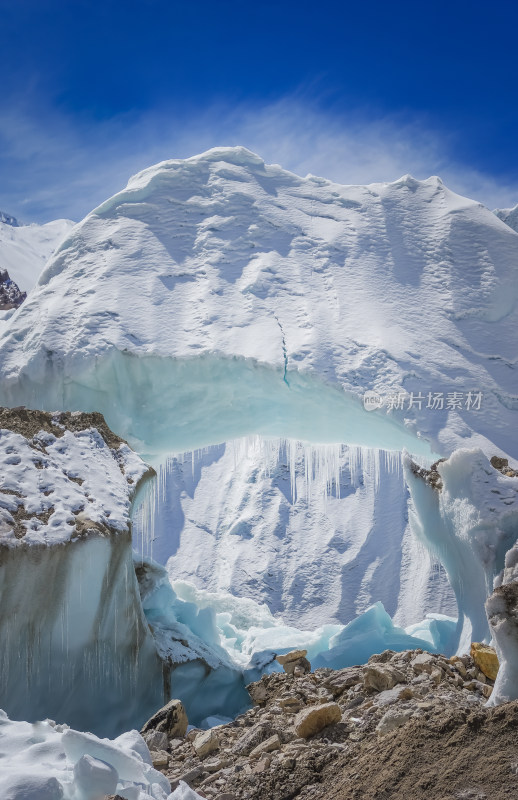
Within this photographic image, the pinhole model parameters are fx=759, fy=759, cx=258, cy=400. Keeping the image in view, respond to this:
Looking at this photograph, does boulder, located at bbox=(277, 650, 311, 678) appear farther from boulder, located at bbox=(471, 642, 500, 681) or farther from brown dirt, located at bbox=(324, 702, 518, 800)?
brown dirt, located at bbox=(324, 702, 518, 800)

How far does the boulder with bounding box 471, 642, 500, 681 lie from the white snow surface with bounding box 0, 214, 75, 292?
36.0 meters

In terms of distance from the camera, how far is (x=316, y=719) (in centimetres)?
465

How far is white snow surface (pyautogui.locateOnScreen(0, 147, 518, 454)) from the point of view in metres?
9.13

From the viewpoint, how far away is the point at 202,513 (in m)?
29.7

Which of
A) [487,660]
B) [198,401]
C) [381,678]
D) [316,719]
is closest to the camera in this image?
[316,719]

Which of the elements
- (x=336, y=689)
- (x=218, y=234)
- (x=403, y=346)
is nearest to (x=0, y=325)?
(x=218, y=234)

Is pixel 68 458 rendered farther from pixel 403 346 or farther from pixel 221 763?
pixel 403 346

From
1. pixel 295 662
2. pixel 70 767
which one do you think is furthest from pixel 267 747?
pixel 295 662

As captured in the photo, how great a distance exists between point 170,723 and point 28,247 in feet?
145

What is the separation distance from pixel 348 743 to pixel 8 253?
139 ft

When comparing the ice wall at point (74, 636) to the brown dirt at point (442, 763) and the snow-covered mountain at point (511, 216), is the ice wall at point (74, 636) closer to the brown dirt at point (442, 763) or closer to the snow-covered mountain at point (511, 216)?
the brown dirt at point (442, 763)

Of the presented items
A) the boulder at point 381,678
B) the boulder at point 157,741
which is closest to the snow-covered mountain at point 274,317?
the boulder at point 157,741

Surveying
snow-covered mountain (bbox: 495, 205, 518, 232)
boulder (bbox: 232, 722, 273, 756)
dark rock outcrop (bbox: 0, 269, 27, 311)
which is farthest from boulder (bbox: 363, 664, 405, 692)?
dark rock outcrop (bbox: 0, 269, 27, 311)

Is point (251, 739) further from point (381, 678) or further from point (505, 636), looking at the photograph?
point (505, 636)
